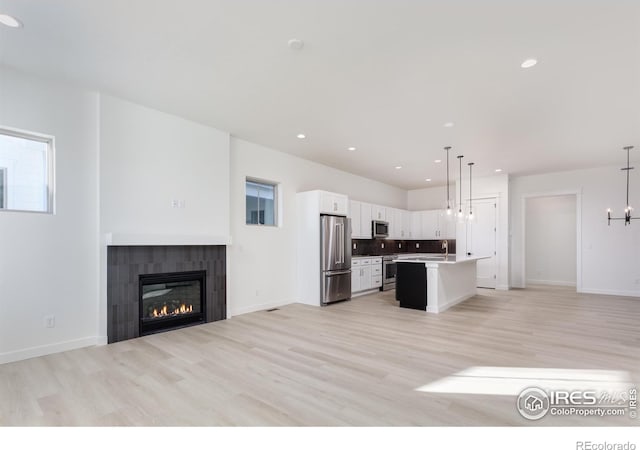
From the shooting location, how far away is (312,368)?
3.10 meters

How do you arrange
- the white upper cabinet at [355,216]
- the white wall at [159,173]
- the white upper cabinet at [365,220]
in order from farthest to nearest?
1. the white upper cabinet at [365,220]
2. the white upper cabinet at [355,216]
3. the white wall at [159,173]

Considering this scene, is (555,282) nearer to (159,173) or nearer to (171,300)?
(171,300)

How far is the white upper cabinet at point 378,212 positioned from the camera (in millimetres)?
8250

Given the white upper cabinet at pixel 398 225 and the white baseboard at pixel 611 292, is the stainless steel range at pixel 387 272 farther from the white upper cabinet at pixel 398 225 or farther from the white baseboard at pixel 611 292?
the white baseboard at pixel 611 292

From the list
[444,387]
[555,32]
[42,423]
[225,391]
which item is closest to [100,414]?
[42,423]

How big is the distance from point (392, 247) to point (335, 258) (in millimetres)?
3855

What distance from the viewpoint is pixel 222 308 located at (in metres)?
5.02

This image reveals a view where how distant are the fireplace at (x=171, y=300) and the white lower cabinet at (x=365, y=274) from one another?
3383 millimetres

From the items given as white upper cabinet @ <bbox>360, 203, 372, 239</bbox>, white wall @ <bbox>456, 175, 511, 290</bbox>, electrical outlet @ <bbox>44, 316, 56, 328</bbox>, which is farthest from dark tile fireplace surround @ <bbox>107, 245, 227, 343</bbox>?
white wall @ <bbox>456, 175, 511, 290</bbox>

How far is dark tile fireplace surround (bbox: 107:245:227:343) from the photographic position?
12.9ft

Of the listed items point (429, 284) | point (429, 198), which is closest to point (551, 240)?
point (429, 198)

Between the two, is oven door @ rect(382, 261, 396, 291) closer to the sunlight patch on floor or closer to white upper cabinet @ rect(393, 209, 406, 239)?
white upper cabinet @ rect(393, 209, 406, 239)

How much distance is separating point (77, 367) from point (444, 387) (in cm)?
348

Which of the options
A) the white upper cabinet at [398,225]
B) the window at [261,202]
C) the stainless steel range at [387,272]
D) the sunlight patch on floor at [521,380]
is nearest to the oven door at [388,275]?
the stainless steel range at [387,272]
